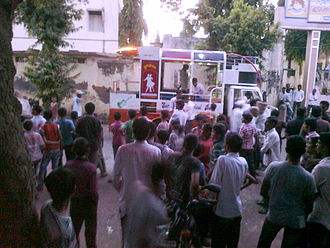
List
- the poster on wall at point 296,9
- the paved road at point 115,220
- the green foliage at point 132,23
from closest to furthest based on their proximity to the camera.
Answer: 1. the paved road at point 115,220
2. the poster on wall at point 296,9
3. the green foliage at point 132,23

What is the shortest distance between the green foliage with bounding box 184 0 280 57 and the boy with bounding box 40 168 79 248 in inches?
544

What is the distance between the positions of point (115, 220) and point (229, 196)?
2.32 metres

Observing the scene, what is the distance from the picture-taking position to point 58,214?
7.46 ft

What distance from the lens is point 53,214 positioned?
7.38 feet

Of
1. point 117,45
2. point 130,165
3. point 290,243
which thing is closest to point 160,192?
point 130,165

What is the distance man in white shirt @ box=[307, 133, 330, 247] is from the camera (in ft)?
10.3

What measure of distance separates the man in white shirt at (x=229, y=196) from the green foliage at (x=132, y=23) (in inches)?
722

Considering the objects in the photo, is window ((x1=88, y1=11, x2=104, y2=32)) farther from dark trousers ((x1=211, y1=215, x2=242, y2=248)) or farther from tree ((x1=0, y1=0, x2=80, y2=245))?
tree ((x1=0, y1=0, x2=80, y2=245))

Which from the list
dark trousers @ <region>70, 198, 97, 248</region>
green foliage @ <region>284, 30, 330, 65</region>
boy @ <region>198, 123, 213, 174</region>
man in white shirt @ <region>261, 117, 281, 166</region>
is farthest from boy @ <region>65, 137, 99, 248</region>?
green foliage @ <region>284, 30, 330, 65</region>

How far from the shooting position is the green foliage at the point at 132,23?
2012 cm

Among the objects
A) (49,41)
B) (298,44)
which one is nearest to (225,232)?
(49,41)

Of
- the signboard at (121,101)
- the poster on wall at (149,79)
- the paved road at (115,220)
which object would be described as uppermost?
the poster on wall at (149,79)

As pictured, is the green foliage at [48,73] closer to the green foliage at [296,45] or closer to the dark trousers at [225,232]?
the dark trousers at [225,232]

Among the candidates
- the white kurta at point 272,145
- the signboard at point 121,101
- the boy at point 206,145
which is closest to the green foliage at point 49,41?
the signboard at point 121,101
